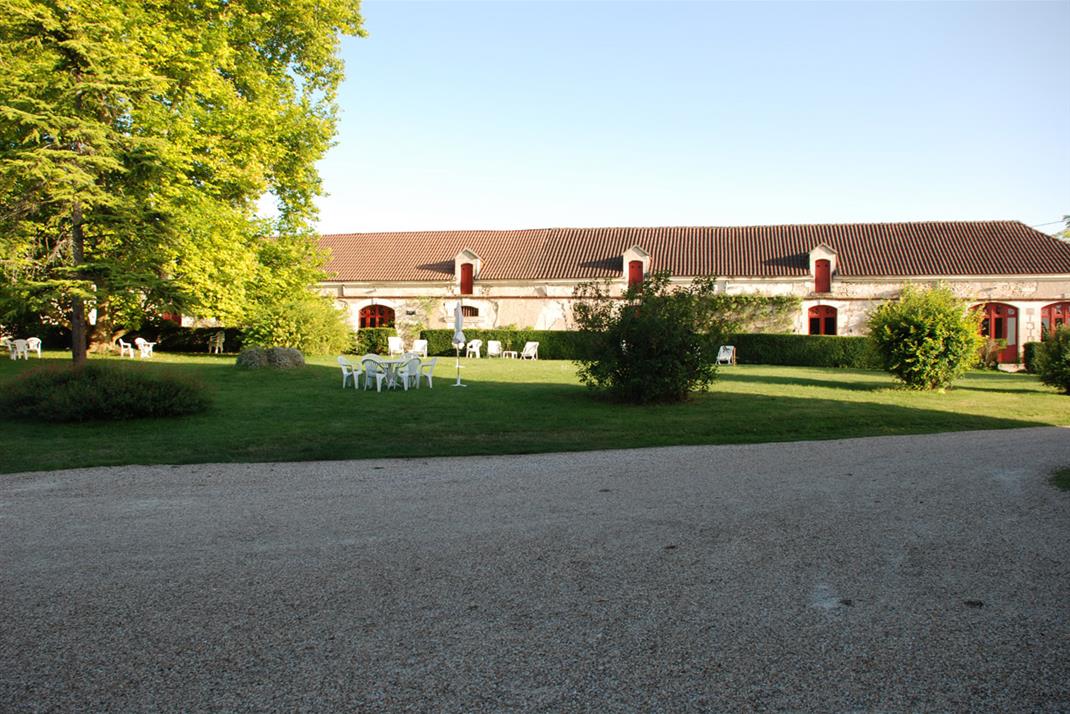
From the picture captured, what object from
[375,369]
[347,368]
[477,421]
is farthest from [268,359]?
[477,421]

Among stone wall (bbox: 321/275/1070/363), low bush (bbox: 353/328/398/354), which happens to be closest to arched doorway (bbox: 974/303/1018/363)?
stone wall (bbox: 321/275/1070/363)

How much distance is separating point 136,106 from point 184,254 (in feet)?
10.6

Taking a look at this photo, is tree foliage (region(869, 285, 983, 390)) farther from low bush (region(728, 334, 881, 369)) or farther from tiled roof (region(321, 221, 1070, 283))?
tiled roof (region(321, 221, 1070, 283))

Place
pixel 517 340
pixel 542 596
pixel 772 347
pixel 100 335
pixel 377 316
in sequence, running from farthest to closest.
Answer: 1. pixel 377 316
2. pixel 517 340
3. pixel 772 347
4. pixel 100 335
5. pixel 542 596

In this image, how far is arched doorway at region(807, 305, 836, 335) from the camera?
32656 millimetres

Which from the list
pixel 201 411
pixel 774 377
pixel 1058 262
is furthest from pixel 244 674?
pixel 1058 262

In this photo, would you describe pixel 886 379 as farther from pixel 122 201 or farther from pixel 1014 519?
pixel 122 201

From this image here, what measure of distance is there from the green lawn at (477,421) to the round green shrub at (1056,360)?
13.6 inches

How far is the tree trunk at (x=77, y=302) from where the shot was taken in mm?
14719

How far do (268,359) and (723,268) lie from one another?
21.8 metres

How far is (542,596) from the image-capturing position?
3871 millimetres

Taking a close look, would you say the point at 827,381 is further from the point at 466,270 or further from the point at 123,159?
the point at 466,270

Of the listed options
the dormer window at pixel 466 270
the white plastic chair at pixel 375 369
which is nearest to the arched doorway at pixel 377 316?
the dormer window at pixel 466 270

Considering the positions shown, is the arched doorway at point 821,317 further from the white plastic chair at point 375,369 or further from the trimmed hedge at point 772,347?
the white plastic chair at point 375,369
